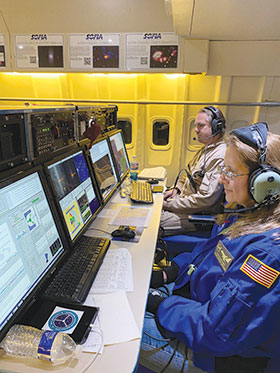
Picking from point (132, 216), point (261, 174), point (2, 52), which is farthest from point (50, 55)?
point (261, 174)

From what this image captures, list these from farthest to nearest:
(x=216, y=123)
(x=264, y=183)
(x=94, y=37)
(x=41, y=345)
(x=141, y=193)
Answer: (x=94, y=37), (x=216, y=123), (x=141, y=193), (x=264, y=183), (x=41, y=345)

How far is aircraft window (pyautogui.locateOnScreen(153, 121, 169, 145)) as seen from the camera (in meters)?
3.95

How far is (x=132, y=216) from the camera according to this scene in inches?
75.2

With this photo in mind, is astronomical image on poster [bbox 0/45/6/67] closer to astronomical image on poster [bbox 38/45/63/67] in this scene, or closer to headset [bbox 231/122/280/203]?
astronomical image on poster [bbox 38/45/63/67]

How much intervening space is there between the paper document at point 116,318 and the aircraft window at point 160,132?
3.12 metres

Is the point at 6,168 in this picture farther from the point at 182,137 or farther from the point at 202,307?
the point at 182,137

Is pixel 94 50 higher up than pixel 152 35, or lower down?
lower down

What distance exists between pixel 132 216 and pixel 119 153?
937 millimetres

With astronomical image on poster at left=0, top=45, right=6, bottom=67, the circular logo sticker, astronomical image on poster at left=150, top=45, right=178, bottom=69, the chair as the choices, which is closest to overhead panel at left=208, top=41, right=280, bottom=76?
astronomical image on poster at left=150, top=45, right=178, bottom=69

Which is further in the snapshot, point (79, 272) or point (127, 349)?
point (79, 272)

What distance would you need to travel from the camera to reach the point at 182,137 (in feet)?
12.8

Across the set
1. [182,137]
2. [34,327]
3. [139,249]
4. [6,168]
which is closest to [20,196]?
[6,168]

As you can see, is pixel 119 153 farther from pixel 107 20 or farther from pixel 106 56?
pixel 107 20

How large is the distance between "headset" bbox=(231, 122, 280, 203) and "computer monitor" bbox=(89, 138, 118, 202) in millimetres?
1047
